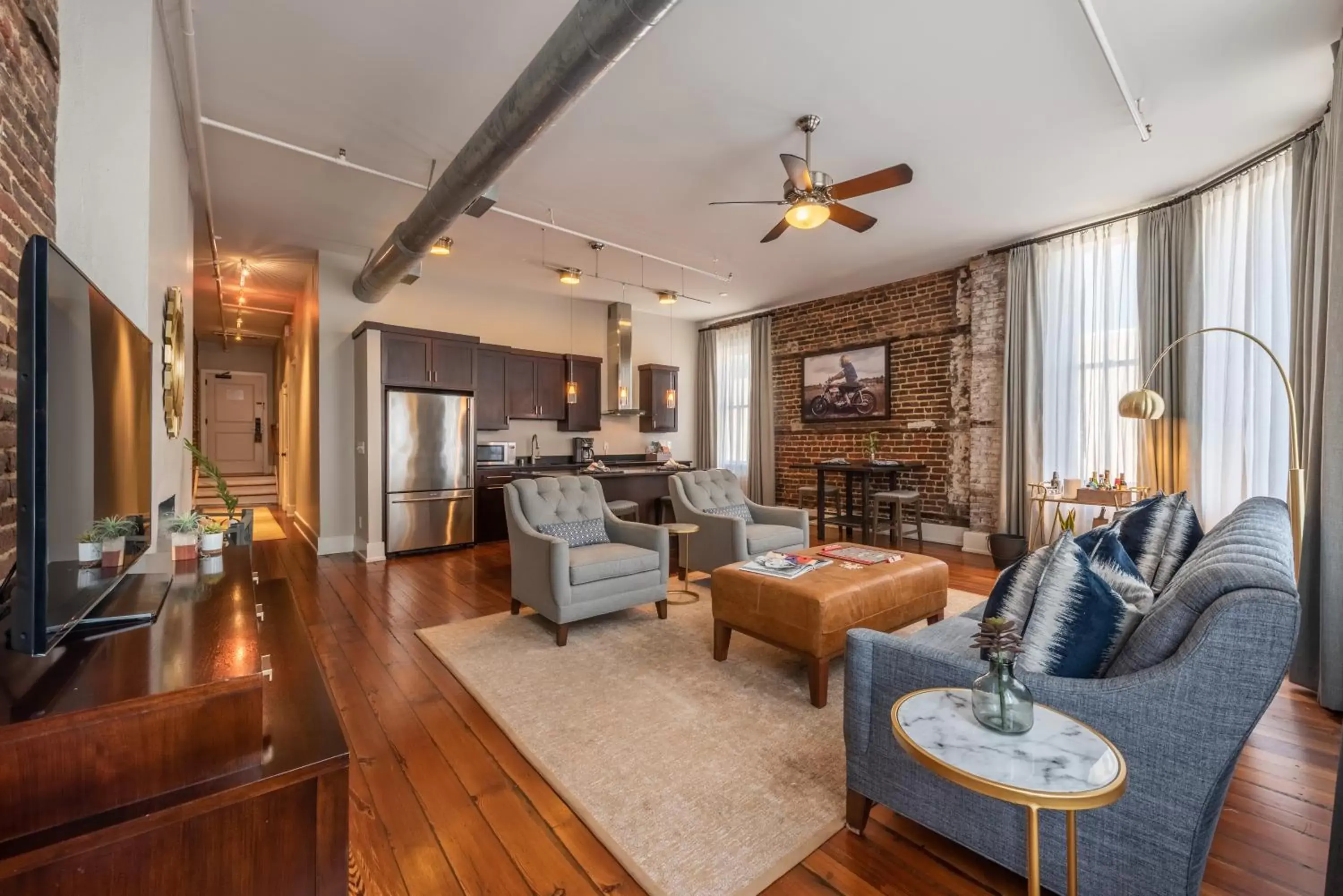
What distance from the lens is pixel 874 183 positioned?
3.38 meters

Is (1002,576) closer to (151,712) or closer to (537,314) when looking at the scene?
(151,712)

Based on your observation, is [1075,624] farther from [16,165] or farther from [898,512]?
[898,512]

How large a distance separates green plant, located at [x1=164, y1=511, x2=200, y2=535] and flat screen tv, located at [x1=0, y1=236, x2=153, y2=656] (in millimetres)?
730

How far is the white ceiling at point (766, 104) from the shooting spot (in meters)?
2.62

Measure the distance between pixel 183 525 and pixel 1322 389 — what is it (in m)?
5.13

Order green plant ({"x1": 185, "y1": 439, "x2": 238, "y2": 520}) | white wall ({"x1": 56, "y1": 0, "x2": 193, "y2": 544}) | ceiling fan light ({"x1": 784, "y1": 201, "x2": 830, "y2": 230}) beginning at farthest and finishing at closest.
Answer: ceiling fan light ({"x1": 784, "y1": 201, "x2": 830, "y2": 230}), green plant ({"x1": 185, "y1": 439, "x2": 238, "y2": 520}), white wall ({"x1": 56, "y1": 0, "x2": 193, "y2": 544})

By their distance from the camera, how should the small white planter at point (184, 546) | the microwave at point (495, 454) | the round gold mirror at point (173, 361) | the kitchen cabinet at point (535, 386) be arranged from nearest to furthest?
the small white planter at point (184, 546), the round gold mirror at point (173, 361), the microwave at point (495, 454), the kitchen cabinet at point (535, 386)

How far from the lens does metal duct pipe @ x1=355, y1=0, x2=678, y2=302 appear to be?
6.82 feet

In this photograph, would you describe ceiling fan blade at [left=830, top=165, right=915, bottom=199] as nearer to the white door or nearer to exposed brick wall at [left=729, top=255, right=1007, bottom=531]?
exposed brick wall at [left=729, top=255, right=1007, bottom=531]

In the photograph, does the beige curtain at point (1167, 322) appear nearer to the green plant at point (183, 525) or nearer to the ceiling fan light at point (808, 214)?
the ceiling fan light at point (808, 214)

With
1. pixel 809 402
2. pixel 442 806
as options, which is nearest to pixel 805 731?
pixel 442 806

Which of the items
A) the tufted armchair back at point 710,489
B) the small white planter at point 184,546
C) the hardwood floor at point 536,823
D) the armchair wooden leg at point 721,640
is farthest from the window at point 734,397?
the small white planter at point 184,546

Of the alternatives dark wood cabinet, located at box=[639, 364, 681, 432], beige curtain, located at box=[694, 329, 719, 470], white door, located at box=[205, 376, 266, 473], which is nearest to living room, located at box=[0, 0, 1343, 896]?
dark wood cabinet, located at box=[639, 364, 681, 432]

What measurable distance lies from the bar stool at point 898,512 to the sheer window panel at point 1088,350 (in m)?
1.22
